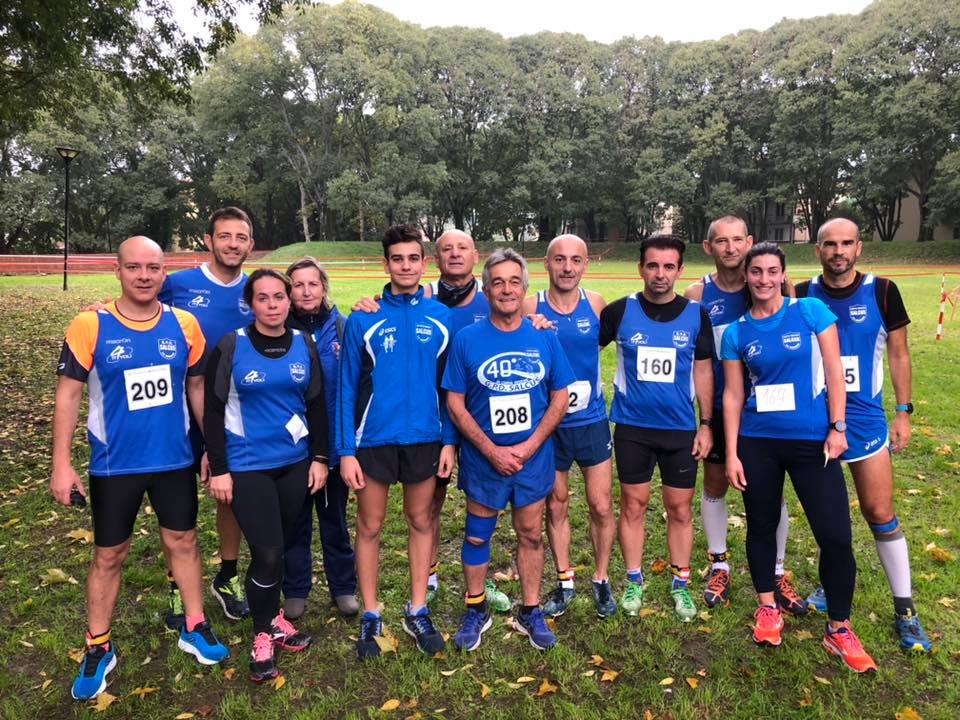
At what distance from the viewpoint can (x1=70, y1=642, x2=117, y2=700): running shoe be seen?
125 inches

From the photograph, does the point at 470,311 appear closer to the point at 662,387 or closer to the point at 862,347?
the point at 662,387

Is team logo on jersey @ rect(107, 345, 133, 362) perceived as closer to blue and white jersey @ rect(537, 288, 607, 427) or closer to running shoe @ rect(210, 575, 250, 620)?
running shoe @ rect(210, 575, 250, 620)

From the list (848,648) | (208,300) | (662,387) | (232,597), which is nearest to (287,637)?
(232,597)

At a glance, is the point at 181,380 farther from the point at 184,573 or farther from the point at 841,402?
the point at 841,402

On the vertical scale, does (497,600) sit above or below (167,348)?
below

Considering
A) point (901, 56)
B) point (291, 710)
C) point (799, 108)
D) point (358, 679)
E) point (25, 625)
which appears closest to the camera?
point (291, 710)

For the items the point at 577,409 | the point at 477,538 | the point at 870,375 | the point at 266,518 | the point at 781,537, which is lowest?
the point at 781,537

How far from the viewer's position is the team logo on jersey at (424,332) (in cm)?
340

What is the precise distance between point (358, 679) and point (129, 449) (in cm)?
168

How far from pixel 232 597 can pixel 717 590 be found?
10.1ft

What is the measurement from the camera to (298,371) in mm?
3283

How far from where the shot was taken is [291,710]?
121 inches

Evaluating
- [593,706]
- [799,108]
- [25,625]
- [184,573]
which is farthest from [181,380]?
[799,108]

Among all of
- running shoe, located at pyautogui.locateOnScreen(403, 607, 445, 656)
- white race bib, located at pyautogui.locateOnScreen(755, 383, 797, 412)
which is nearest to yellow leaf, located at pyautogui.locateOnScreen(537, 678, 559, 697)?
running shoe, located at pyautogui.locateOnScreen(403, 607, 445, 656)
